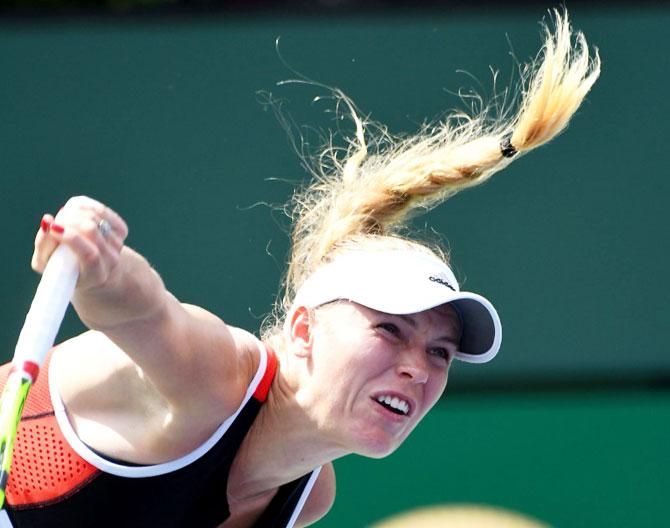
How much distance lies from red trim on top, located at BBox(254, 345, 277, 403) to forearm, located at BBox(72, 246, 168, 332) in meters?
0.39

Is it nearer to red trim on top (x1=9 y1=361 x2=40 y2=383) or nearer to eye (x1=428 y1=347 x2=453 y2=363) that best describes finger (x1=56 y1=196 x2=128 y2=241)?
red trim on top (x1=9 y1=361 x2=40 y2=383)

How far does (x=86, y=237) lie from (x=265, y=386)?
2.36ft

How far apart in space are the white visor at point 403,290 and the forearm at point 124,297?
0.42m

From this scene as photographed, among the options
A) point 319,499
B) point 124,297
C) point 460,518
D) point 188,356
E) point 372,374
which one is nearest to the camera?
point 124,297

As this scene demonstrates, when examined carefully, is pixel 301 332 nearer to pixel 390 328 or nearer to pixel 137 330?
pixel 390 328

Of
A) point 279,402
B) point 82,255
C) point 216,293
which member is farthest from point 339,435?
point 216,293

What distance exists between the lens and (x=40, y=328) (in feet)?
6.03

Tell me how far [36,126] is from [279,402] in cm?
183

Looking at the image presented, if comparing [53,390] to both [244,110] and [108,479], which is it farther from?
[244,110]

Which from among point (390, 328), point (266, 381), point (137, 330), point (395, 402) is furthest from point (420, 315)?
Answer: point (137, 330)

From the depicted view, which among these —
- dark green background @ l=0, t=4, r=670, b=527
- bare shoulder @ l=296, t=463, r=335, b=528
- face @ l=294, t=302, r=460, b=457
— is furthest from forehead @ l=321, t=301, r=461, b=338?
dark green background @ l=0, t=4, r=670, b=527

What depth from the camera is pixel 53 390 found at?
255 centimetres

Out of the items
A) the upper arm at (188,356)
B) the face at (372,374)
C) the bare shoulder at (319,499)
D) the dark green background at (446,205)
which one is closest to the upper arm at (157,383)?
the upper arm at (188,356)

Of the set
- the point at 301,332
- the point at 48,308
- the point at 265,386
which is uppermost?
the point at 48,308
